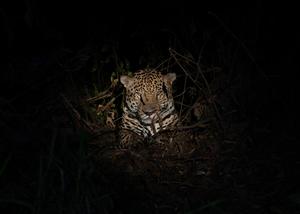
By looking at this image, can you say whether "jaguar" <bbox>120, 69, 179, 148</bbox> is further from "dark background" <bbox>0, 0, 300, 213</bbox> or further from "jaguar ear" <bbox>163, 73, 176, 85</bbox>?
"dark background" <bbox>0, 0, 300, 213</bbox>

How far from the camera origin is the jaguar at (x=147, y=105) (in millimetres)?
5980

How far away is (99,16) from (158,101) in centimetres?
132

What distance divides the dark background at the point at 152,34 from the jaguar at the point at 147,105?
0.46m

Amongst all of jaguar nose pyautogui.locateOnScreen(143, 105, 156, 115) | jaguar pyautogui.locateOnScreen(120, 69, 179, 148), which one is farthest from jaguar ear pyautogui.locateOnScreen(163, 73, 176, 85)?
jaguar nose pyautogui.locateOnScreen(143, 105, 156, 115)

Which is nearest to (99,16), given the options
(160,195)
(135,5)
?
(135,5)

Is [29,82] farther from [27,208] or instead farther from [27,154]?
[27,208]

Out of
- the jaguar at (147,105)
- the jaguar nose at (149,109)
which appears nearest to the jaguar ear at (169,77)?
the jaguar at (147,105)

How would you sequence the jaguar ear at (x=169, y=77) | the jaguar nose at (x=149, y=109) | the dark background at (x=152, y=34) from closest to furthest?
1. the dark background at (x=152, y=34)
2. the jaguar nose at (x=149, y=109)
3. the jaguar ear at (x=169, y=77)

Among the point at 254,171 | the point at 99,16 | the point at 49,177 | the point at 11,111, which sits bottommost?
the point at 254,171

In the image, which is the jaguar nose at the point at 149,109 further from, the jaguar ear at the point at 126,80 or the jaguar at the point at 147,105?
the jaguar ear at the point at 126,80

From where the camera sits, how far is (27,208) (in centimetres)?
404

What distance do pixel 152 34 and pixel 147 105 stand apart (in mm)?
684

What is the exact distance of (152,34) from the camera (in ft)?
19.3

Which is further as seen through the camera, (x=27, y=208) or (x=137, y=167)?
(x=137, y=167)
